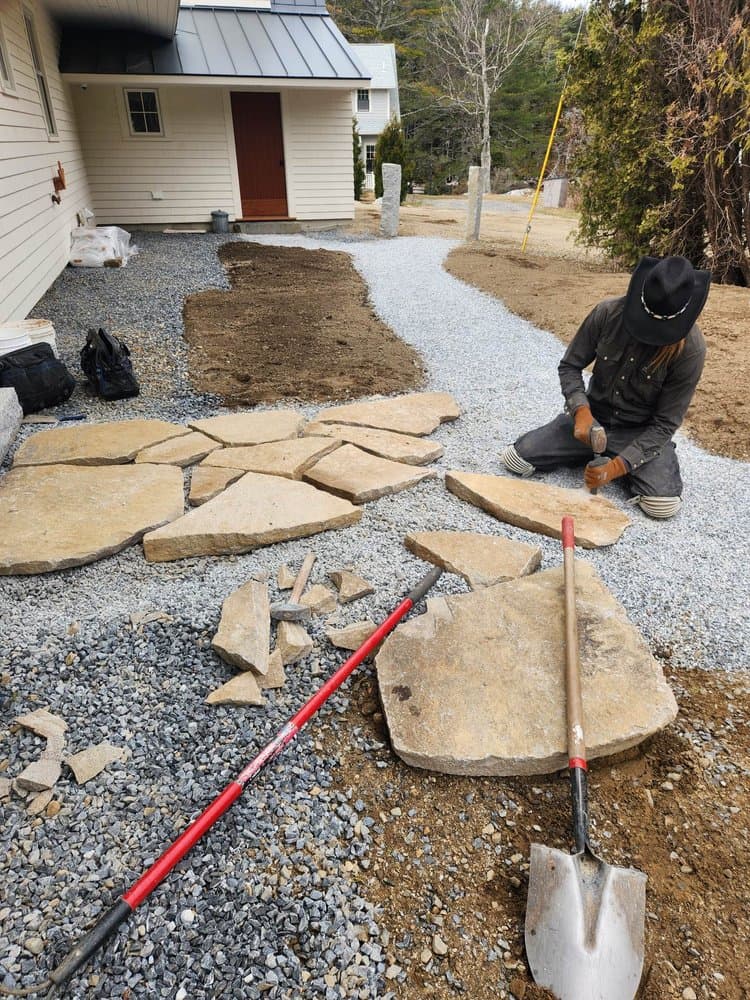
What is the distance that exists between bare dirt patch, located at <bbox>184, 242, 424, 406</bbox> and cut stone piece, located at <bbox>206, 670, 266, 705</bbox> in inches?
107

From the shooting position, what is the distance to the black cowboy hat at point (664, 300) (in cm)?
263

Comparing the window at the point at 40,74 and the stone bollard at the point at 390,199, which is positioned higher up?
the window at the point at 40,74

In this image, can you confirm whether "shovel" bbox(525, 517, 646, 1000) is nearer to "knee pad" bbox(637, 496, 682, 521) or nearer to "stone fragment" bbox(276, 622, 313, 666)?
"stone fragment" bbox(276, 622, 313, 666)

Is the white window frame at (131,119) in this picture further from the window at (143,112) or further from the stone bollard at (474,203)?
the stone bollard at (474,203)

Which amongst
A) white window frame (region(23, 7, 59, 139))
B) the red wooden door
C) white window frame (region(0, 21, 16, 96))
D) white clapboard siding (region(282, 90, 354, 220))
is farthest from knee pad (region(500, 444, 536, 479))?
the red wooden door

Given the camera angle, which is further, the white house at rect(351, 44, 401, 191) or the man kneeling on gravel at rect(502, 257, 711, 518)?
the white house at rect(351, 44, 401, 191)

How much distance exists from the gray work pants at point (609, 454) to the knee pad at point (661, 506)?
23mm

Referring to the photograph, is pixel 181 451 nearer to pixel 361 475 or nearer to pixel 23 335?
pixel 361 475

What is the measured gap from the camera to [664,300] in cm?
266

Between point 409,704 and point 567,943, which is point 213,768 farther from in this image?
point 567,943

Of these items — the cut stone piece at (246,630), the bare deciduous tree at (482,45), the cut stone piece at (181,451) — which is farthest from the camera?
the bare deciduous tree at (482,45)

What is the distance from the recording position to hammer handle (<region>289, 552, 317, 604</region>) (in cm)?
237

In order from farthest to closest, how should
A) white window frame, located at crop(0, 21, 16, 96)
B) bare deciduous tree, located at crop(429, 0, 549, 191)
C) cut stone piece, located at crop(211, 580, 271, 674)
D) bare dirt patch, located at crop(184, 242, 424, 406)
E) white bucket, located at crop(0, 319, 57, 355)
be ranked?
bare deciduous tree, located at crop(429, 0, 549, 191) < white window frame, located at crop(0, 21, 16, 96) < bare dirt patch, located at crop(184, 242, 424, 406) < white bucket, located at crop(0, 319, 57, 355) < cut stone piece, located at crop(211, 580, 271, 674)

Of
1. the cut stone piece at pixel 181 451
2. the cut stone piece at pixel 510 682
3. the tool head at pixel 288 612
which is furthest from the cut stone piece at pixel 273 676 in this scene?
the cut stone piece at pixel 181 451
